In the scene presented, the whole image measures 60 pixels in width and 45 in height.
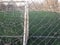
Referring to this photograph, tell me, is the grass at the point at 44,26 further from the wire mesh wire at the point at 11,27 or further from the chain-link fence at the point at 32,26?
the wire mesh wire at the point at 11,27

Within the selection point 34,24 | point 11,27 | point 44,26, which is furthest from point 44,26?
point 11,27

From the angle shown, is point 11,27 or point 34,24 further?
point 34,24

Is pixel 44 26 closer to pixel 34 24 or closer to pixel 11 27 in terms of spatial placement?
pixel 34 24

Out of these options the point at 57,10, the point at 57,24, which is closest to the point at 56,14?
the point at 57,10

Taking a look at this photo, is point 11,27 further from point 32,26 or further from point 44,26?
point 44,26

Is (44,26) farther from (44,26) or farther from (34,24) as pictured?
(34,24)

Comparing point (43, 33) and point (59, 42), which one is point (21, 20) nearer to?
point (43, 33)

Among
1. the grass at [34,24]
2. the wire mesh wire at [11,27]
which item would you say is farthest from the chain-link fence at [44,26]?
the wire mesh wire at [11,27]

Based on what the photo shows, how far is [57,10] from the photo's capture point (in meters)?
3.87

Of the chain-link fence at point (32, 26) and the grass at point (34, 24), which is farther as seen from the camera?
the grass at point (34, 24)

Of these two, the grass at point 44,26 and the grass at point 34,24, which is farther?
the grass at point 34,24

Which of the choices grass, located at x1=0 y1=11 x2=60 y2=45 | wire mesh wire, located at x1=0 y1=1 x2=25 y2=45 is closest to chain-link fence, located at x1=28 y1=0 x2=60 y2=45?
grass, located at x1=0 y1=11 x2=60 y2=45

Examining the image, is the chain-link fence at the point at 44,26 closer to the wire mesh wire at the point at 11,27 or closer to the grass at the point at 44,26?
the grass at the point at 44,26

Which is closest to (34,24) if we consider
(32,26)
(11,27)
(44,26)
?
(32,26)
